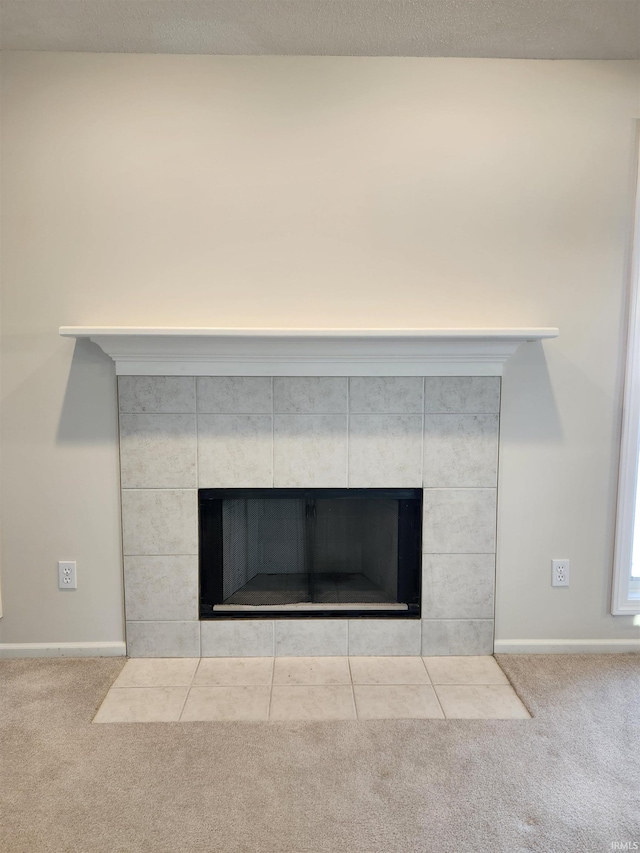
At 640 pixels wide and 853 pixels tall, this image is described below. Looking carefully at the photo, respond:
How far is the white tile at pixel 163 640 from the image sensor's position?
8.05ft

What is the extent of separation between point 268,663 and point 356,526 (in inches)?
25.3

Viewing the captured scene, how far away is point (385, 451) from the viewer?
2420mm

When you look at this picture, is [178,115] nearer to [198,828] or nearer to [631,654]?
[198,828]

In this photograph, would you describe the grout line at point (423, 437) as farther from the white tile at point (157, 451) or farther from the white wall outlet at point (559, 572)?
the white tile at point (157, 451)

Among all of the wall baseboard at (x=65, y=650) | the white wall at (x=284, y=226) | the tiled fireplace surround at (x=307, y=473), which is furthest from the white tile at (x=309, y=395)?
the wall baseboard at (x=65, y=650)

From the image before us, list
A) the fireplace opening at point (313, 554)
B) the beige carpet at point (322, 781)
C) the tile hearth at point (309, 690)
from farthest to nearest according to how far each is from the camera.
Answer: the fireplace opening at point (313, 554) → the tile hearth at point (309, 690) → the beige carpet at point (322, 781)

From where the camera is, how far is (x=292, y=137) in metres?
2.30

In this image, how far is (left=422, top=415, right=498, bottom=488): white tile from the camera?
2.41 metres

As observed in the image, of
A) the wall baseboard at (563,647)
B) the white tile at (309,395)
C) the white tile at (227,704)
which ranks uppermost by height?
the white tile at (309,395)

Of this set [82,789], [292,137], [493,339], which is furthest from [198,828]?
[292,137]

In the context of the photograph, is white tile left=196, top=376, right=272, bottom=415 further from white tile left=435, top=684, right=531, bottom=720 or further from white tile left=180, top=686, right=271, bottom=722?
white tile left=435, top=684, right=531, bottom=720

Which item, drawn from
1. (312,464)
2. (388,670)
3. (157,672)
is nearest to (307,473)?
(312,464)

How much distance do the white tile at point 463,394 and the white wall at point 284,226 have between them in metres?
0.07

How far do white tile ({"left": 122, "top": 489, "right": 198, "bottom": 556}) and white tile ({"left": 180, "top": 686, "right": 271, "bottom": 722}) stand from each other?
1.75 feet
